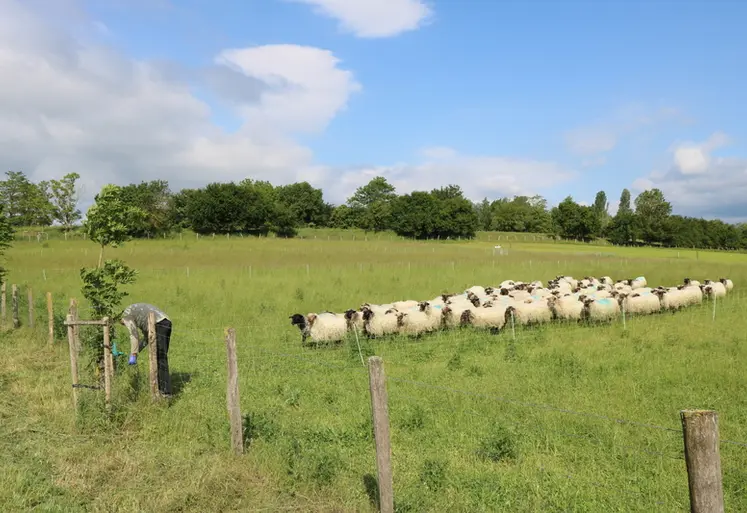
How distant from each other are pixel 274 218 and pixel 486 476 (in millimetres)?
81353

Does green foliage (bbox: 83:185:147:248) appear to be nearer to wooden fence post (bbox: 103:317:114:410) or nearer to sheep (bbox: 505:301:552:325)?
wooden fence post (bbox: 103:317:114:410)

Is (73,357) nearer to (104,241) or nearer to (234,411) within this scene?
(104,241)

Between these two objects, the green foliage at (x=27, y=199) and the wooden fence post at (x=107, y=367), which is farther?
the green foliage at (x=27, y=199)

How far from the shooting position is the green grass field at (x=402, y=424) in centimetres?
606

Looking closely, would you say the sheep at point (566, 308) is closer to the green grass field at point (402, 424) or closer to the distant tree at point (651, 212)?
the green grass field at point (402, 424)

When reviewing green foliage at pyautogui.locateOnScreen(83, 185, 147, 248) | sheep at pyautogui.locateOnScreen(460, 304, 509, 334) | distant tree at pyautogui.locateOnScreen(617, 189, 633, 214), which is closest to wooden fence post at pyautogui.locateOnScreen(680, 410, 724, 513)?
green foliage at pyautogui.locateOnScreen(83, 185, 147, 248)

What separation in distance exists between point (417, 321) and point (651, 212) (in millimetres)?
110734

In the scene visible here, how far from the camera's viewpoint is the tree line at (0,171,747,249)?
80.9 metres

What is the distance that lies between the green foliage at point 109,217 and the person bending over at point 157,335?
1.44 meters

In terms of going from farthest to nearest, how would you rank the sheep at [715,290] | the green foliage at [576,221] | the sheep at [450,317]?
the green foliage at [576,221]
the sheep at [715,290]
the sheep at [450,317]

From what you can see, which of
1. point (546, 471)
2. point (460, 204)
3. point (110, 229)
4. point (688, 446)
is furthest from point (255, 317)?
point (460, 204)

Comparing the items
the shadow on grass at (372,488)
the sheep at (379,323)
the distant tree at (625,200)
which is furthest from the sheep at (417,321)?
the distant tree at (625,200)

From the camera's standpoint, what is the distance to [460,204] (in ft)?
324

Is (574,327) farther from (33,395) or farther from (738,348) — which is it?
A: (33,395)
